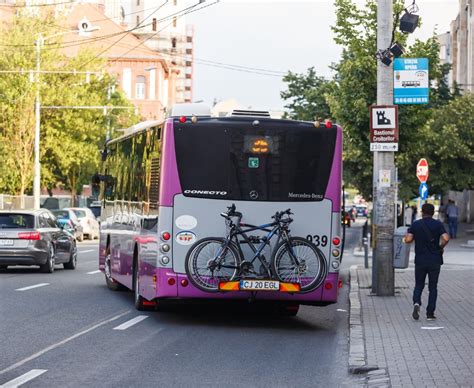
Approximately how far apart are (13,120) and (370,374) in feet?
163

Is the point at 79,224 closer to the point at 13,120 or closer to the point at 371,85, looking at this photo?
the point at 13,120

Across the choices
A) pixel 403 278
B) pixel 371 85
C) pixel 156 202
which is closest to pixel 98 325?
pixel 156 202

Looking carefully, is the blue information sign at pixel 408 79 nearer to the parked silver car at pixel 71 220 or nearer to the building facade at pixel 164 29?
the parked silver car at pixel 71 220

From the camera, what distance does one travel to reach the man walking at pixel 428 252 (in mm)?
16859

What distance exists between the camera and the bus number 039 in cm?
1628

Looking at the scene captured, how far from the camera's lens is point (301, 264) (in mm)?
15945

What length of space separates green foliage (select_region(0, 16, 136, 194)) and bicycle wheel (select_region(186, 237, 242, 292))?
39575 millimetres

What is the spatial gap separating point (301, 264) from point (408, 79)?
6683 mm

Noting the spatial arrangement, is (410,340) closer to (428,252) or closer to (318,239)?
(318,239)

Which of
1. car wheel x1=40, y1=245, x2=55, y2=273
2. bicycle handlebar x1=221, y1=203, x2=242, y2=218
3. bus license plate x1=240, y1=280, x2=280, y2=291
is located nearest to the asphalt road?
bus license plate x1=240, y1=280, x2=280, y2=291

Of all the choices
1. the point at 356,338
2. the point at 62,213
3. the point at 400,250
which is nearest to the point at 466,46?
the point at 62,213

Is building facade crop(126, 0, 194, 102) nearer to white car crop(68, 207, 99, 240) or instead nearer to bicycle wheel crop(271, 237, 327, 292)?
white car crop(68, 207, 99, 240)

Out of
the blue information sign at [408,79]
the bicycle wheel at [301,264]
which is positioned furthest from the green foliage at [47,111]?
the bicycle wheel at [301,264]

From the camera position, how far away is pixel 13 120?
5944 cm
